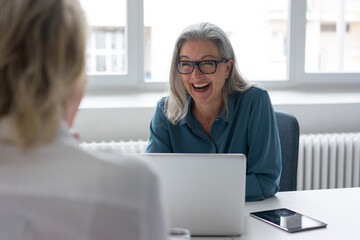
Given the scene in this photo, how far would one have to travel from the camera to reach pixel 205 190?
4.40ft

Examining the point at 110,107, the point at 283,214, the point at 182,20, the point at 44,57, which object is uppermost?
the point at 182,20

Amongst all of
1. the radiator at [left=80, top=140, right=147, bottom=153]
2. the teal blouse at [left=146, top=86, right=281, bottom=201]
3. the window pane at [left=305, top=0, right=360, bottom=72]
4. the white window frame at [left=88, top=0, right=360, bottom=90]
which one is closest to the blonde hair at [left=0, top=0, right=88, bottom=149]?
the teal blouse at [left=146, top=86, right=281, bottom=201]

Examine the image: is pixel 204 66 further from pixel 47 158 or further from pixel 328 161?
pixel 328 161

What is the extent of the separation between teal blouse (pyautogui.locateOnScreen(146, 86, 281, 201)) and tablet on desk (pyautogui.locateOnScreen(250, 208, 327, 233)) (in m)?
0.39

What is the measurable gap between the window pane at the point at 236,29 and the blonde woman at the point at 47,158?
2.57 meters

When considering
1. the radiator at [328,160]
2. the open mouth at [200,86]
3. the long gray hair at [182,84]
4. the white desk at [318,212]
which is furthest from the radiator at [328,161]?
the white desk at [318,212]

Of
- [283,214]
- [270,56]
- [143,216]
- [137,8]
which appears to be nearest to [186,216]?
[283,214]

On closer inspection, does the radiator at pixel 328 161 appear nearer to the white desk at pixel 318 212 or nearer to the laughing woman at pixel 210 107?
the laughing woman at pixel 210 107

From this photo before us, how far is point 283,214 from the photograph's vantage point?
61.6 inches

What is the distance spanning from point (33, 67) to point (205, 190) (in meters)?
0.74

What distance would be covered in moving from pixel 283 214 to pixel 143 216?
3.01ft

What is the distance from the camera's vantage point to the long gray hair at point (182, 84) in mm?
2152

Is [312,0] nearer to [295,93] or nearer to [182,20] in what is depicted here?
[295,93]

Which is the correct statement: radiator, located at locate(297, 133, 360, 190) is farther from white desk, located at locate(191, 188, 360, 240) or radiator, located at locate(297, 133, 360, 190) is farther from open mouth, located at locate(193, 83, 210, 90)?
white desk, located at locate(191, 188, 360, 240)
